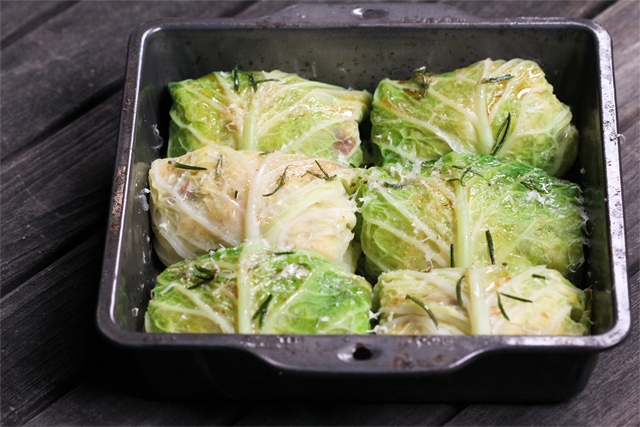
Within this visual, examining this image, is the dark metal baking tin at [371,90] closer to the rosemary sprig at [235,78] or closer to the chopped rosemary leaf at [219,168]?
the rosemary sprig at [235,78]

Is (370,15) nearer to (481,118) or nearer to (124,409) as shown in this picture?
(481,118)

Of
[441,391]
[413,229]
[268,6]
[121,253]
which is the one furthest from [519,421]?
[268,6]

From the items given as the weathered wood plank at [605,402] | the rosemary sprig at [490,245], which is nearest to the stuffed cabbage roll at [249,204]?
the rosemary sprig at [490,245]

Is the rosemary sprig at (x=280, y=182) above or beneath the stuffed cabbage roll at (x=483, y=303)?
above

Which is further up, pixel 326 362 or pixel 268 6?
pixel 268 6

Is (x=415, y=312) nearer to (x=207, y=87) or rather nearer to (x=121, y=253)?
(x=121, y=253)
